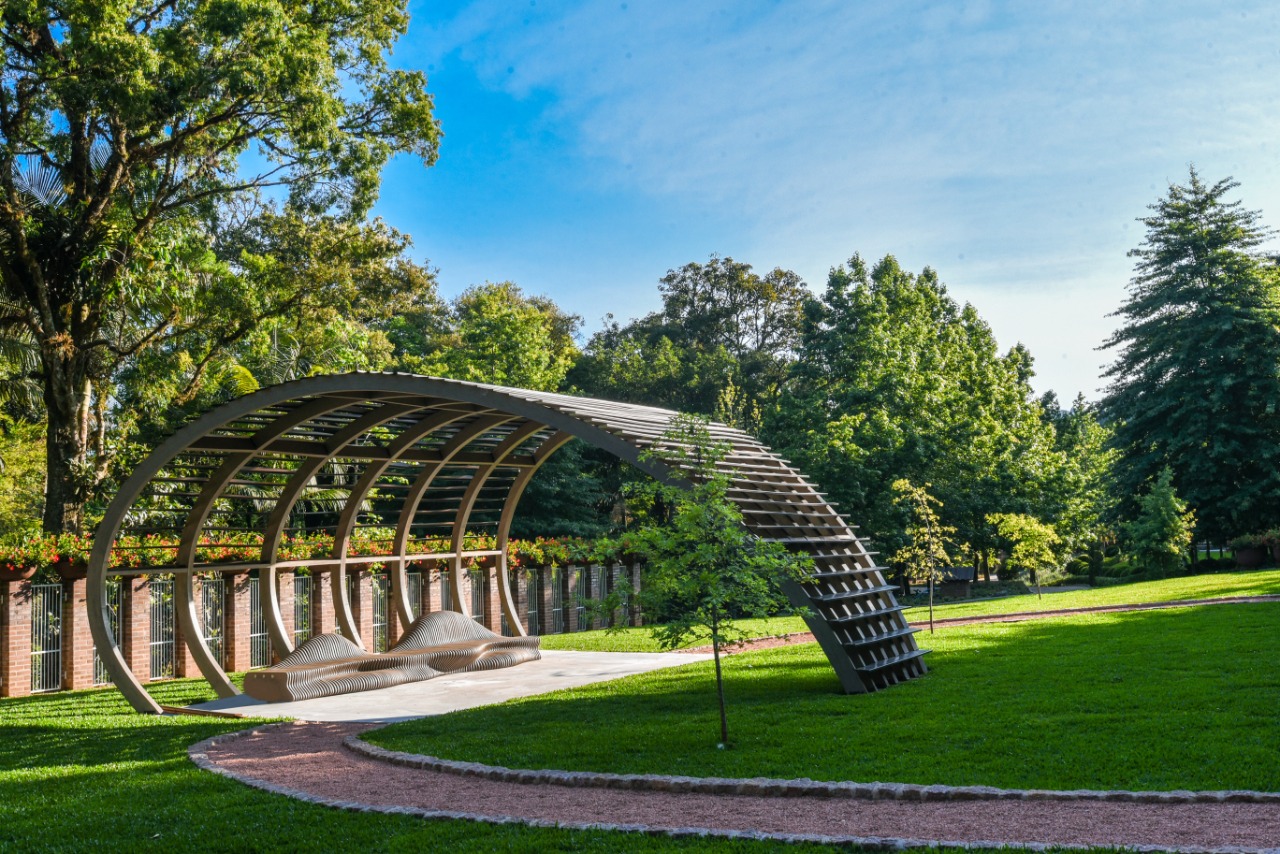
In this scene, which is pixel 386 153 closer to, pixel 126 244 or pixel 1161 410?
pixel 126 244

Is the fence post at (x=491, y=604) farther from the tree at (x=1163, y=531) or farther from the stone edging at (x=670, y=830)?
the tree at (x=1163, y=531)

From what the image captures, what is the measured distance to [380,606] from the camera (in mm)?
22359

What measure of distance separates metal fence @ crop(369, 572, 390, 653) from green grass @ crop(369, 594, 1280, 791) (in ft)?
29.0

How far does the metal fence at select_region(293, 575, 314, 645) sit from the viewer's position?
20859 mm

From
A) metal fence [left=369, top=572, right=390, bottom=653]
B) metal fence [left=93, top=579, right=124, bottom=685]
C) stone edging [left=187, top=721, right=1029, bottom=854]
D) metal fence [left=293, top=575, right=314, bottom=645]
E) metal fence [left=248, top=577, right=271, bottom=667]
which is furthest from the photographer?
metal fence [left=369, top=572, right=390, bottom=653]

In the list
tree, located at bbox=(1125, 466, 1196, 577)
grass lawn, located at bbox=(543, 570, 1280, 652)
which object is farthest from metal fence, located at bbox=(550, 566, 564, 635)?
tree, located at bbox=(1125, 466, 1196, 577)

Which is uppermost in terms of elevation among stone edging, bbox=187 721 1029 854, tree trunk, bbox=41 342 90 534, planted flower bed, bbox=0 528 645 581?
tree trunk, bbox=41 342 90 534

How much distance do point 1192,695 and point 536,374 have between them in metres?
32.1

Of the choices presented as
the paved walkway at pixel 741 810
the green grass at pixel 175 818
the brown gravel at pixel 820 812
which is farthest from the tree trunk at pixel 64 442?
the brown gravel at pixel 820 812

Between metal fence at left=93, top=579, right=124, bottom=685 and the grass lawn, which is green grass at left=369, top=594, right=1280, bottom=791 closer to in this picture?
the grass lawn

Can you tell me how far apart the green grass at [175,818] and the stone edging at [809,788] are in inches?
41.7

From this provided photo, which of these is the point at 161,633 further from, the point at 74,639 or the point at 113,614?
the point at 74,639

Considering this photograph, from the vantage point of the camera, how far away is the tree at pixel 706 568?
9.38m

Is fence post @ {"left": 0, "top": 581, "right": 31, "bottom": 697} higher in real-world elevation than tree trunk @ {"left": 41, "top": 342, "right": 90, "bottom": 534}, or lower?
lower
